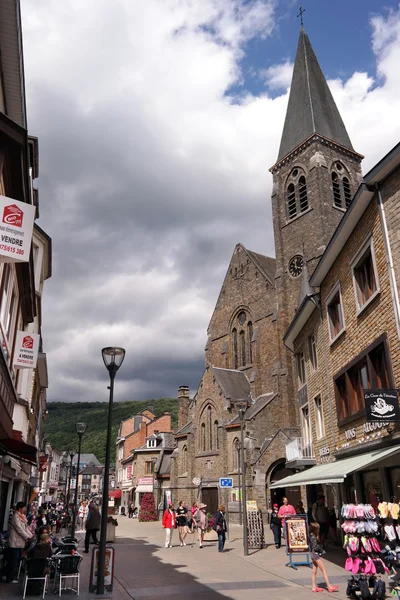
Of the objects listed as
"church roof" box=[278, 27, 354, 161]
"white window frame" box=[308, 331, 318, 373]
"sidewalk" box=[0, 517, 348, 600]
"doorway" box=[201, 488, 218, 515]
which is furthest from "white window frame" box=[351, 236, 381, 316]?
"church roof" box=[278, 27, 354, 161]

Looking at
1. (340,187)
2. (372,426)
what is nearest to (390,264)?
(372,426)

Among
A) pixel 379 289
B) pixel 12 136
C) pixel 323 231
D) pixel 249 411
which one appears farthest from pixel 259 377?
pixel 12 136

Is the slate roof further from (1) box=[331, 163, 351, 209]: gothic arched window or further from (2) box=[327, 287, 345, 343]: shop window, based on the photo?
(2) box=[327, 287, 345, 343]: shop window

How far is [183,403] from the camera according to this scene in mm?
43531

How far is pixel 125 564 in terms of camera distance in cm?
1380

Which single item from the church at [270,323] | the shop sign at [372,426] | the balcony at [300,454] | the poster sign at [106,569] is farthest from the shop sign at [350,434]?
the church at [270,323]

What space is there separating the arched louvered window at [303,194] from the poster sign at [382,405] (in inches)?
1204

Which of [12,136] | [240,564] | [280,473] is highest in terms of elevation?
[12,136]

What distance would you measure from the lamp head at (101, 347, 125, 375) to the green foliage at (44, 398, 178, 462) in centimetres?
9350

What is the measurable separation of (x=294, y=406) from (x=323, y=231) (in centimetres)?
1323

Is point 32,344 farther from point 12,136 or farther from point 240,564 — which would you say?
point 240,564

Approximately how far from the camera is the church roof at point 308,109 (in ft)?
137

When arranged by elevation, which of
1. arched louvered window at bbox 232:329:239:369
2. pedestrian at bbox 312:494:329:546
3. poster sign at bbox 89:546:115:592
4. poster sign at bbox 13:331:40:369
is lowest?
poster sign at bbox 89:546:115:592

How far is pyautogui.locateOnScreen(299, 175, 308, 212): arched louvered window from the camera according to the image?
129 feet
